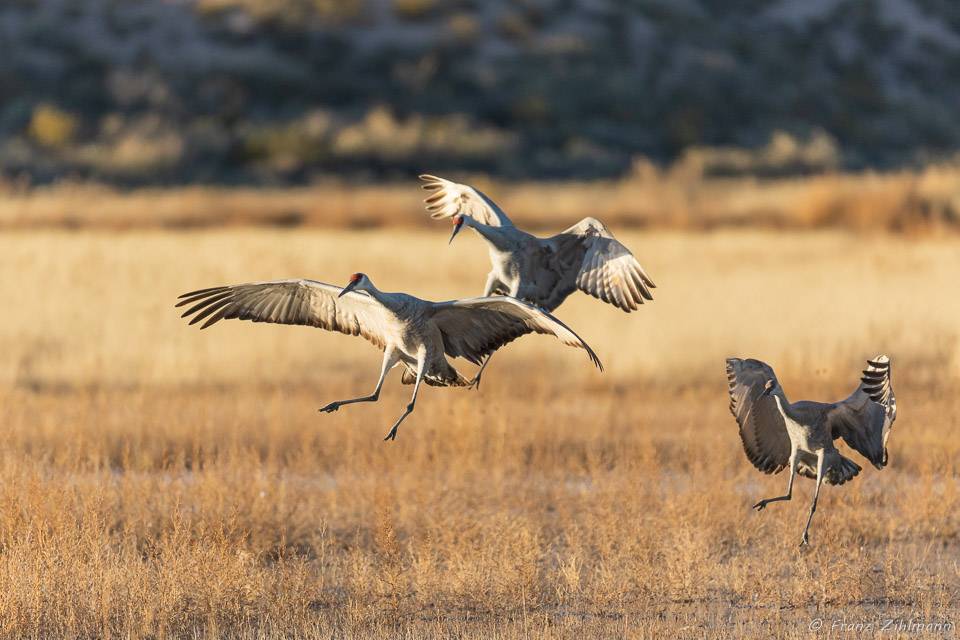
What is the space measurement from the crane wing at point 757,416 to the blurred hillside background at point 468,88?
26.9m

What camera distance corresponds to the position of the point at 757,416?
619 centimetres

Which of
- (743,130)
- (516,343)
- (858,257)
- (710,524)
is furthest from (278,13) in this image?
(710,524)

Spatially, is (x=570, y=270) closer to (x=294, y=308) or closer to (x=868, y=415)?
(x=294, y=308)

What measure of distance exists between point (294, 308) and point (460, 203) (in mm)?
1176

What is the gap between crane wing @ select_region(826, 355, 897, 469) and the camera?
587 centimetres

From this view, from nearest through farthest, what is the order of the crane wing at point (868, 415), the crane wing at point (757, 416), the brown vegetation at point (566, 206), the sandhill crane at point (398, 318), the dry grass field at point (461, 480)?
the sandhill crane at point (398, 318) → the crane wing at point (868, 415) → the crane wing at point (757, 416) → the dry grass field at point (461, 480) → the brown vegetation at point (566, 206)

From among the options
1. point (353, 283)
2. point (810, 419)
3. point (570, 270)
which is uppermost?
point (570, 270)

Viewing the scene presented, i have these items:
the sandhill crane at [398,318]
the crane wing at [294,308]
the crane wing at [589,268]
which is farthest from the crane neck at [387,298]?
the crane wing at [589,268]

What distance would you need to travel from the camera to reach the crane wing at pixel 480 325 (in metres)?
5.62

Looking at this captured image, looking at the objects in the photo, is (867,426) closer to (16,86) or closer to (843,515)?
(843,515)

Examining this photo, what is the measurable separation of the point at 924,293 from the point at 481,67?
27.8 meters

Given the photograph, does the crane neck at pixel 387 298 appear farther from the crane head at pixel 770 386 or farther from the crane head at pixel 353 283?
the crane head at pixel 770 386

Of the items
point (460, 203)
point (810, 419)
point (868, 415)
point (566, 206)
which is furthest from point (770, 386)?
point (566, 206)

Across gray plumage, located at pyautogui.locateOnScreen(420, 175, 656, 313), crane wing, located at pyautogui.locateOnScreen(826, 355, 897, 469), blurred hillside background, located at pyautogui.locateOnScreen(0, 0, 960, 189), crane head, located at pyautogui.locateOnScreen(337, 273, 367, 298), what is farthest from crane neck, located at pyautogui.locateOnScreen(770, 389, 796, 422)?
blurred hillside background, located at pyautogui.locateOnScreen(0, 0, 960, 189)
